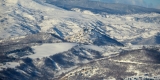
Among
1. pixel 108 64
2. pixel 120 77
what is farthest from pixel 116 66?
pixel 120 77

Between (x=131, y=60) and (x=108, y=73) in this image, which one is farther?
(x=131, y=60)

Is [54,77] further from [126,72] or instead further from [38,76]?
[126,72]

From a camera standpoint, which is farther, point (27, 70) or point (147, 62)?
point (27, 70)

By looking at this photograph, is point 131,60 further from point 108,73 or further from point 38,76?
point 38,76

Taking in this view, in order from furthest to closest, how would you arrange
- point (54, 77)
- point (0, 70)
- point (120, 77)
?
point (54, 77) < point (0, 70) < point (120, 77)

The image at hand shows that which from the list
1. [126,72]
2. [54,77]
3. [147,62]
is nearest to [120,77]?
[126,72]

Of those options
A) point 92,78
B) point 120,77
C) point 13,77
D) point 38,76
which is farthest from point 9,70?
point 120,77

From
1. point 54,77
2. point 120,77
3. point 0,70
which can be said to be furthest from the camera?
point 54,77

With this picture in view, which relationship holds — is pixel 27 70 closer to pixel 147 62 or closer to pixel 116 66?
pixel 116 66
